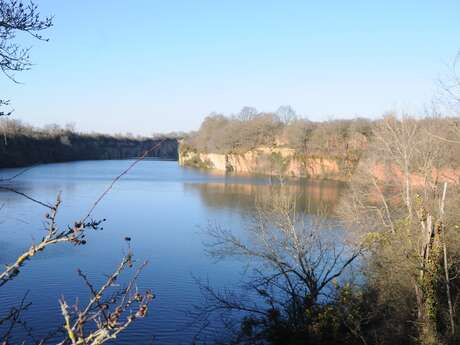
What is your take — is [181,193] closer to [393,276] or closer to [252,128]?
[393,276]

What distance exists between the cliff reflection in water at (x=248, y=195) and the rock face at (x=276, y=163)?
499 cm

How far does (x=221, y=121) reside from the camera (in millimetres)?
55625

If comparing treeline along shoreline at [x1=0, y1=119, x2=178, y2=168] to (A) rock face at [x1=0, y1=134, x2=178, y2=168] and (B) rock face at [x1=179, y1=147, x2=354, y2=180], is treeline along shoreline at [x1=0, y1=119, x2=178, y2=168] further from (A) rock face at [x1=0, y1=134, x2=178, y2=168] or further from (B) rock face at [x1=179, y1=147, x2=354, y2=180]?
(B) rock face at [x1=179, y1=147, x2=354, y2=180]

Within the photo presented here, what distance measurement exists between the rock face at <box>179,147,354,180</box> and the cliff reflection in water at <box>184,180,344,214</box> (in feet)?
16.4

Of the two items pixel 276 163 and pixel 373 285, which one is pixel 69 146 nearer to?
pixel 276 163

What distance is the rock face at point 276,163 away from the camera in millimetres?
40312

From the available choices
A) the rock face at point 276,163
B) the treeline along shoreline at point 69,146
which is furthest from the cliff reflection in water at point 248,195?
the treeline along shoreline at point 69,146

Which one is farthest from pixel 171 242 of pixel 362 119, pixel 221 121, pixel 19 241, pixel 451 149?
pixel 221 121

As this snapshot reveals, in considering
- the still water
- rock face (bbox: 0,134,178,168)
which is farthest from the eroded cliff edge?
the still water

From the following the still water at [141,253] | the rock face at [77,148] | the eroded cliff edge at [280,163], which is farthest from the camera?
the rock face at [77,148]

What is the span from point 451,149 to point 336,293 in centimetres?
527

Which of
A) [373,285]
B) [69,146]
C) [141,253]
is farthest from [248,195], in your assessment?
[69,146]

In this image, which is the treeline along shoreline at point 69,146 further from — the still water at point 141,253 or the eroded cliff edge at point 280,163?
the still water at point 141,253

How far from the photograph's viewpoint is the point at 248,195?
26016 mm
